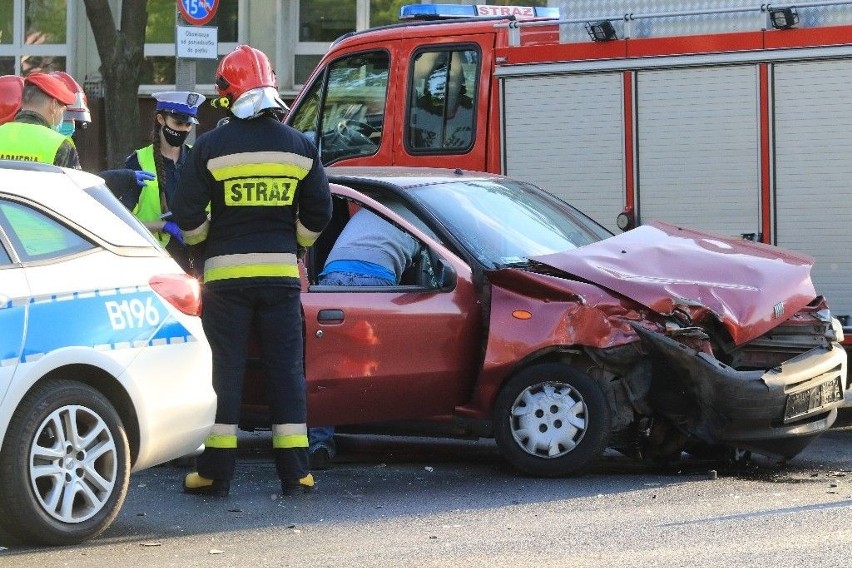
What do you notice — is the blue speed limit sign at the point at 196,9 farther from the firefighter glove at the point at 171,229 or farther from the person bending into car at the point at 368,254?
the person bending into car at the point at 368,254

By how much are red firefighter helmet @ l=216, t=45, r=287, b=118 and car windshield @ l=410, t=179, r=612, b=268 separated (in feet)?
4.02

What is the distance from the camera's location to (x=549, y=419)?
842 cm

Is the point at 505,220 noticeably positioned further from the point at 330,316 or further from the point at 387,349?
the point at 330,316

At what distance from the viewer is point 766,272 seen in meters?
8.76

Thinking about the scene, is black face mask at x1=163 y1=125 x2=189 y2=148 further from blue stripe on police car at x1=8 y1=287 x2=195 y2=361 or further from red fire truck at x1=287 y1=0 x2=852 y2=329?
red fire truck at x1=287 y1=0 x2=852 y2=329

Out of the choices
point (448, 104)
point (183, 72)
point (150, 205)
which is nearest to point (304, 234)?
point (150, 205)

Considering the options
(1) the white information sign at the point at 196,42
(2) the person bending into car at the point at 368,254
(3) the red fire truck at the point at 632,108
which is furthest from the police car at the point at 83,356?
(1) the white information sign at the point at 196,42

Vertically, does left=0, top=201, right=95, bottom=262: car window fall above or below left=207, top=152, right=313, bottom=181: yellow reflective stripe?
below

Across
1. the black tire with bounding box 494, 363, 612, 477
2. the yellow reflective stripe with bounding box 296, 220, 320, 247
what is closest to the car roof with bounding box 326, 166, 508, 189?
Answer: the yellow reflective stripe with bounding box 296, 220, 320, 247

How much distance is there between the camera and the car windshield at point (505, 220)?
880cm

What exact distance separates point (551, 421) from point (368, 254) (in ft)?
3.82

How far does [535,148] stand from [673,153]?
1096 millimetres

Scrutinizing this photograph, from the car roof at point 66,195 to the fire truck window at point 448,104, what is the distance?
18.2ft

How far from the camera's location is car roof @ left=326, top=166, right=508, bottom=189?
909 centimetres
